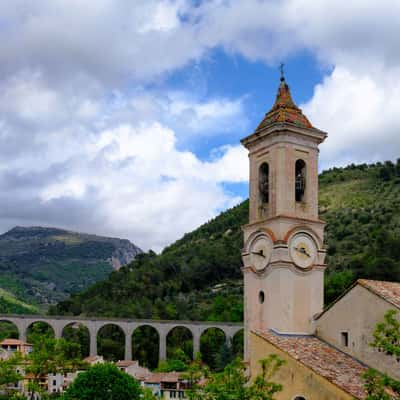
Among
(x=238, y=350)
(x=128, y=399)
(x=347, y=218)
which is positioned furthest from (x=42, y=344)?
(x=347, y=218)

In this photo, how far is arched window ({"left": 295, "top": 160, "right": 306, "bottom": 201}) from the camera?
25.3m

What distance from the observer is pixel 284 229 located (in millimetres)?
24047

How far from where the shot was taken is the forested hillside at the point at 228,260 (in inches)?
3647

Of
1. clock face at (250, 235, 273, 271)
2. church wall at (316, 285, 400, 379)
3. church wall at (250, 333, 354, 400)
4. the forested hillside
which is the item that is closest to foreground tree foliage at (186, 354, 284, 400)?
church wall at (250, 333, 354, 400)

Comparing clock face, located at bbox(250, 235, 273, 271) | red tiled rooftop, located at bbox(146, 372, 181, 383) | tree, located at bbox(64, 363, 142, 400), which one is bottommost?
red tiled rooftop, located at bbox(146, 372, 181, 383)

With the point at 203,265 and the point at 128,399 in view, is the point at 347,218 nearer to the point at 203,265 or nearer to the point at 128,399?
the point at 203,265

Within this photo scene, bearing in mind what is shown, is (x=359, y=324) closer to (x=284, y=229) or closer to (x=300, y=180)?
(x=284, y=229)

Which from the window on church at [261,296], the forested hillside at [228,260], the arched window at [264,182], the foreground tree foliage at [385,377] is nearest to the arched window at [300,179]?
the arched window at [264,182]

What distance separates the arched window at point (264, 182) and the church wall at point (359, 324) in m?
5.57

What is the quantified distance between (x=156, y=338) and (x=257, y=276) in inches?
2646

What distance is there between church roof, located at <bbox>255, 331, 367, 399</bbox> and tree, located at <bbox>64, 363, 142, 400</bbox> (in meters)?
A: 25.8

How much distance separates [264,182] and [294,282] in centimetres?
438

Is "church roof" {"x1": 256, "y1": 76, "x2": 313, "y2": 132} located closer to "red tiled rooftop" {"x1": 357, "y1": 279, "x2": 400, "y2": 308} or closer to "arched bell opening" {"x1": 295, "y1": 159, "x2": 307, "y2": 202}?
"arched bell opening" {"x1": 295, "y1": 159, "x2": 307, "y2": 202}

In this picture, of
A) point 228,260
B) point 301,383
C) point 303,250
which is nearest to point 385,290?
point 301,383
